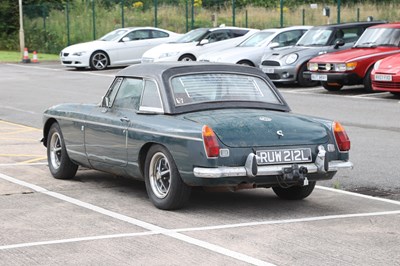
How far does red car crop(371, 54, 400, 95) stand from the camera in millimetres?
20734

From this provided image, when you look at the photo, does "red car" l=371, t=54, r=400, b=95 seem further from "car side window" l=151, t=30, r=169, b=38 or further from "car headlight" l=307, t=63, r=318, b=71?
"car side window" l=151, t=30, r=169, b=38

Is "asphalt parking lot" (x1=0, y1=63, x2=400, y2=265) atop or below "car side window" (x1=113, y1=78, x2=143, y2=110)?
below

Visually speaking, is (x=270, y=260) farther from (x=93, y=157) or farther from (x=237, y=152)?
(x=93, y=157)

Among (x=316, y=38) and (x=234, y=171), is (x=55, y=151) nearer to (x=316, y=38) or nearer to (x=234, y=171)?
(x=234, y=171)

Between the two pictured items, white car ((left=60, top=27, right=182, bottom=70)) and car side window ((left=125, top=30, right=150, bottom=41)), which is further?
car side window ((left=125, top=30, right=150, bottom=41))

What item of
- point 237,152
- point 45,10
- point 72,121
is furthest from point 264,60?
point 45,10

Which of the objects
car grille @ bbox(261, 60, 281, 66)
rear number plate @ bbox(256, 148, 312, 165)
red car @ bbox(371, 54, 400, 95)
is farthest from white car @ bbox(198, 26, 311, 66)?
rear number plate @ bbox(256, 148, 312, 165)

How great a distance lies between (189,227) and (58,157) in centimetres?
337

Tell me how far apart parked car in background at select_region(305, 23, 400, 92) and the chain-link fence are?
12.8 metres

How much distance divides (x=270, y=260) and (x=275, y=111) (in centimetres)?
288

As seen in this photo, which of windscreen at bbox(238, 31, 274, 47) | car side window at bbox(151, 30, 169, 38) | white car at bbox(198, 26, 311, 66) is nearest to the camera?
white car at bbox(198, 26, 311, 66)

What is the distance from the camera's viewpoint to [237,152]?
823 centimetres

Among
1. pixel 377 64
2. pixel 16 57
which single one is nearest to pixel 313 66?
pixel 377 64

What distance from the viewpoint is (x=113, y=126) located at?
9.44 meters
